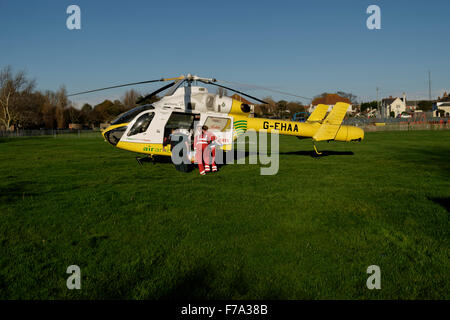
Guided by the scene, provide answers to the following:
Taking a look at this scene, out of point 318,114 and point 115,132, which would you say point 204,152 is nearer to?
point 115,132

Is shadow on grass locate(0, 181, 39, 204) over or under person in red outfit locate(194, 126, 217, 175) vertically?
→ under

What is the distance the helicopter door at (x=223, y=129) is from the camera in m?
14.0

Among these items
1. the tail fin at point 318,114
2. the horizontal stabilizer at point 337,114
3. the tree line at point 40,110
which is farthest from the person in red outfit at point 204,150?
the tree line at point 40,110

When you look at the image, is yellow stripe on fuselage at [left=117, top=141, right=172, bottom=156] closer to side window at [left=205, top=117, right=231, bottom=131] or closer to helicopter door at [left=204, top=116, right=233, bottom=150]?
side window at [left=205, top=117, right=231, bottom=131]

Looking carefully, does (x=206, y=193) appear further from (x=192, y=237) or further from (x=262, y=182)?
(x=192, y=237)

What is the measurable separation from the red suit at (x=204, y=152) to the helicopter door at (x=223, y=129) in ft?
4.63

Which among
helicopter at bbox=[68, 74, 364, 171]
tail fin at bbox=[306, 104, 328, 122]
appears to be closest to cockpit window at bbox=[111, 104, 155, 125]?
helicopter at bbox=[68, 74, 364, 171]

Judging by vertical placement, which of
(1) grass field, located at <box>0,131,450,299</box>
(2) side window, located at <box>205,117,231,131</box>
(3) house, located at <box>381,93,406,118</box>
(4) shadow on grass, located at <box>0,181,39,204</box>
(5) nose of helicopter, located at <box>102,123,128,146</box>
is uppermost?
(3) house, located at <box>381,93,406,118</box>

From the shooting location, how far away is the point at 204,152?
472 inches

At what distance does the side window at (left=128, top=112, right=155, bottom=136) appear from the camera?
13219mm

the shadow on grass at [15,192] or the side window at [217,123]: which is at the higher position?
the side window at [217,123]

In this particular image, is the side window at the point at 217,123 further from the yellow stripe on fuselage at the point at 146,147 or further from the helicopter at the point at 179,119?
the yellow stripe on fuselage at the point at 146,147

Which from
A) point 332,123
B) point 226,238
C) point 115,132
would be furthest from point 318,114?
point 226,238

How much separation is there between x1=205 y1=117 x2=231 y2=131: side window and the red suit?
142cm
